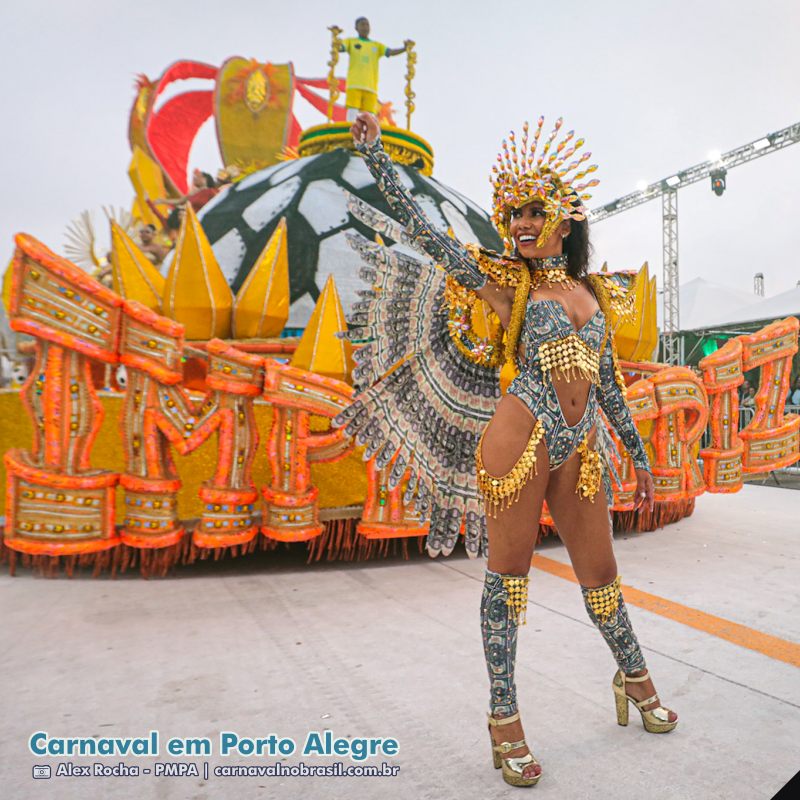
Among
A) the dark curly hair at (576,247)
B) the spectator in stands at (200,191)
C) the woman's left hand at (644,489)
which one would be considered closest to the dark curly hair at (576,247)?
the dark curly hair at (576,247)

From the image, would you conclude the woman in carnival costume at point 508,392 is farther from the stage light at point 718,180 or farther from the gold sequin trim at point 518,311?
the stage light at point 718,180

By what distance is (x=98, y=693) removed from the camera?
2021mm

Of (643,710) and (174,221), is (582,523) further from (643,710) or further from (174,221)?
(174,221)

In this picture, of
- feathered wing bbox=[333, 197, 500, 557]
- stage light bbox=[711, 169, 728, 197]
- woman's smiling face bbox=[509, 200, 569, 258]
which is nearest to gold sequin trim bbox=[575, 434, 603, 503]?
feathered wing bbox=[333, 197, 500, 557]

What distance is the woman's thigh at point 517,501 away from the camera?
1683 mm

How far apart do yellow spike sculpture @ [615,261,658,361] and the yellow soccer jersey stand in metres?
4.03

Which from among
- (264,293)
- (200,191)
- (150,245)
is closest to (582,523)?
(264,293)

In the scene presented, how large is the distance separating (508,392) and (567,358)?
205 millimetres

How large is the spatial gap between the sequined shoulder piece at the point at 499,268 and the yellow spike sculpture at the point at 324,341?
6.39 ft

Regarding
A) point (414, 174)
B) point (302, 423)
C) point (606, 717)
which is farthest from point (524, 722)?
point (414, 174)

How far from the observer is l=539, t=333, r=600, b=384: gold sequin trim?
1718 millimetres

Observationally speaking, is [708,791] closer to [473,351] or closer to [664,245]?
[473,351]

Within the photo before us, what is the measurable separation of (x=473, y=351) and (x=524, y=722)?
4.06ft

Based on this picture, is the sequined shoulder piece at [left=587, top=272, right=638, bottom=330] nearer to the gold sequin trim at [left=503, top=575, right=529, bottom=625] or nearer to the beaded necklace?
the beaded necklace
